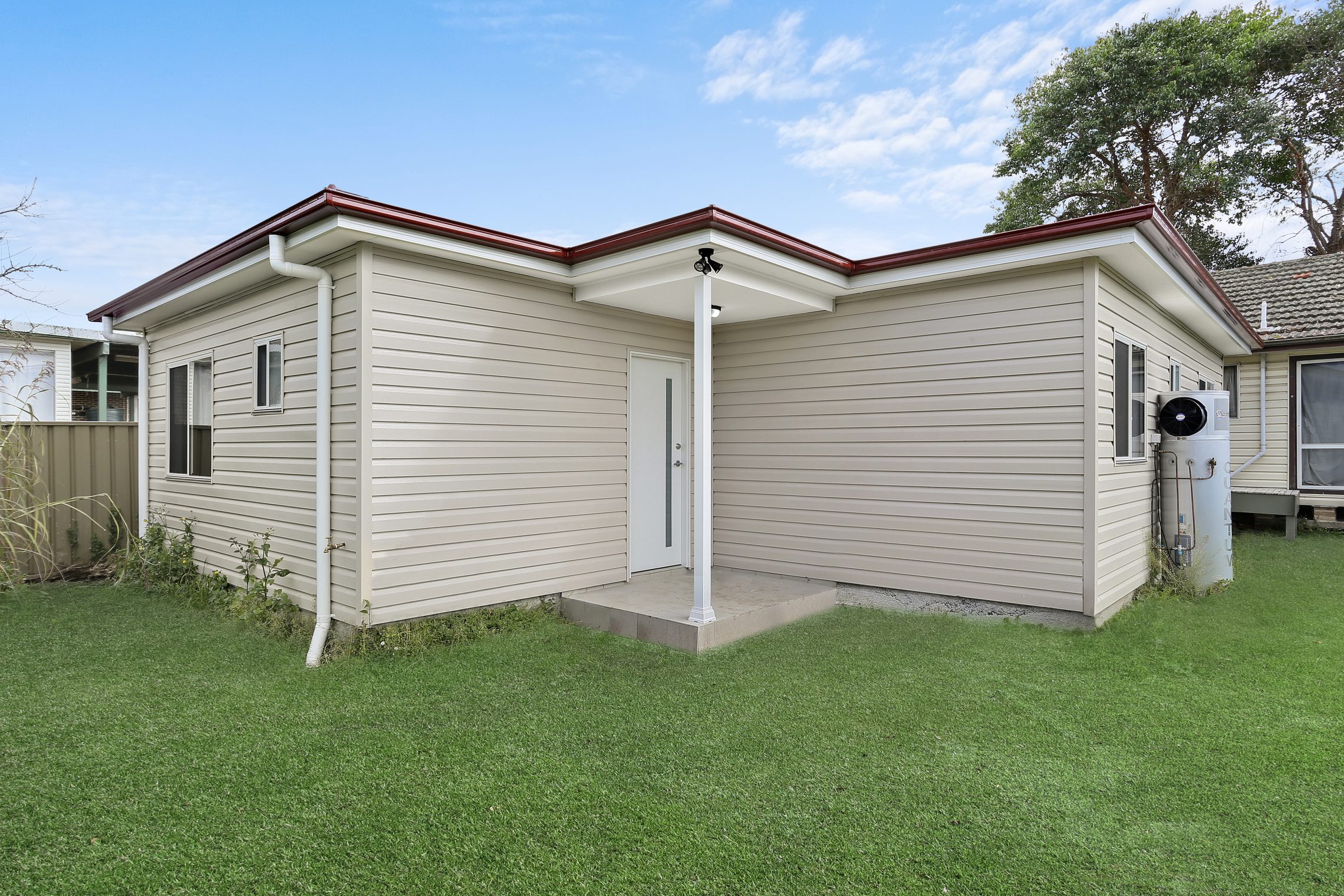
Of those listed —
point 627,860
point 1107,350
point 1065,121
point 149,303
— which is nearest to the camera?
point 627,860

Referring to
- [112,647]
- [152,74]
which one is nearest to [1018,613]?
[112,647]

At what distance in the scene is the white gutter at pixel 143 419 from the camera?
7176 millimetres

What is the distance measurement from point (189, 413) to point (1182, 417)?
29.6ft

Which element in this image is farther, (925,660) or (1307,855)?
(925,660)

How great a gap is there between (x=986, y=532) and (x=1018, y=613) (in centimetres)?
60

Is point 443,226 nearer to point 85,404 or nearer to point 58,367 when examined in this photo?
point 58,367

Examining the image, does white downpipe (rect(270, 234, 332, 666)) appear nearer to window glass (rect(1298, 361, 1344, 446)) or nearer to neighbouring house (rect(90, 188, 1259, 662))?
neighbouring house (rect(90, 188, 1259, 662))

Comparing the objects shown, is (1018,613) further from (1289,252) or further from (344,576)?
(1289,252)

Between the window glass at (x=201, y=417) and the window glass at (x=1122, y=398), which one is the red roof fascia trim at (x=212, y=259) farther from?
the window glass at (x=1122, y=398)

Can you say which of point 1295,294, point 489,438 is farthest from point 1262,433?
point 489,438

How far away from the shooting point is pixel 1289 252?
15695 mm

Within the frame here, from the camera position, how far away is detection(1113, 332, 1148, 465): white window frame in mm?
5281

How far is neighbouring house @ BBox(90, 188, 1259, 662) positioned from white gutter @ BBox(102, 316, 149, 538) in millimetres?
985

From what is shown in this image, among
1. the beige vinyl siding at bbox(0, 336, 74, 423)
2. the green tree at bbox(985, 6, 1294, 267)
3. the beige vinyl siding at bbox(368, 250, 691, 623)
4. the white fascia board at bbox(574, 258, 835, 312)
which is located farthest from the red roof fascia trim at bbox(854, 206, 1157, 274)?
the beige vinyl siding at bbox(0, 336, 74, 423)
